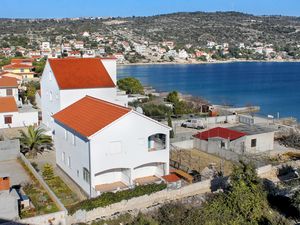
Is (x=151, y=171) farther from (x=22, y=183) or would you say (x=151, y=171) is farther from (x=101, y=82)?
(x=101, y=82)

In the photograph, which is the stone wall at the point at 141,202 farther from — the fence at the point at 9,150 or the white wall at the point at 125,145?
the fence at the point at 9,150

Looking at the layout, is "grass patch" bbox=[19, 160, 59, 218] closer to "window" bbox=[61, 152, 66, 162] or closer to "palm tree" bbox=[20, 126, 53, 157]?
"window" bbox=[61, 152, 66, 162]

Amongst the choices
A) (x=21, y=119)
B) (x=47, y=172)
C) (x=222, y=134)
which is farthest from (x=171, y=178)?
(x=21, y=119)

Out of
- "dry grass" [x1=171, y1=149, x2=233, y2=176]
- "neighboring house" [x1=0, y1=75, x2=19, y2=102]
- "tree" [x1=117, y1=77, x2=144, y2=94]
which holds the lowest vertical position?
"dry grass" [x1=171, y1=149, x2=233, y2=176]

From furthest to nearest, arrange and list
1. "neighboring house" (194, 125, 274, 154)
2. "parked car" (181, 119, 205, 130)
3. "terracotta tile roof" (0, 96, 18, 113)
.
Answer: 1. "parked car" (181, 119, 205, 130)
2. "terracotta tile roof" (0, 96, 18, 113)
3. "neighboring house" (194, 125, 274, 154)

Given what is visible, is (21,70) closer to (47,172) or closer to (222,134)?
(222,134)

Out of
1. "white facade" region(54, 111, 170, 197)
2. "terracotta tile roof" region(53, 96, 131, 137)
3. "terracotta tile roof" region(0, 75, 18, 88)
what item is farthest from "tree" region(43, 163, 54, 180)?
"terracotta tile roof" region(0, 75, 18, 88)

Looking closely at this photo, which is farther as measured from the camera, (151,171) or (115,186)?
(151,171)

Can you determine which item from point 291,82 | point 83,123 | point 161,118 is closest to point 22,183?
point 83,123

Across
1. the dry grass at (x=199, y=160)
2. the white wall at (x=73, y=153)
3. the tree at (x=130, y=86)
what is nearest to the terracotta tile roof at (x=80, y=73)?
the white wall at (x=73, y=153)
